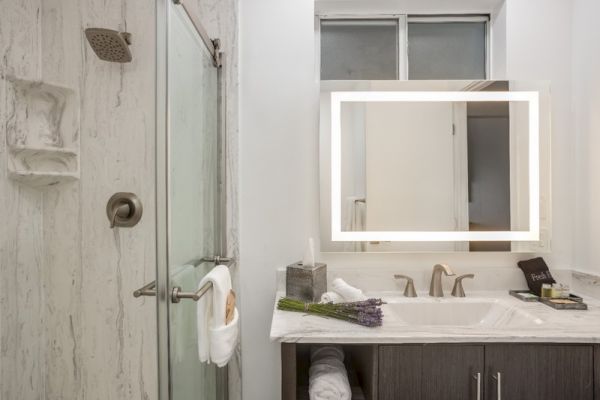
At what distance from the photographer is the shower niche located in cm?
140

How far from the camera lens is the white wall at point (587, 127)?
1.50 metres

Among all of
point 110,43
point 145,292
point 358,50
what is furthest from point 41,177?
point 358,50

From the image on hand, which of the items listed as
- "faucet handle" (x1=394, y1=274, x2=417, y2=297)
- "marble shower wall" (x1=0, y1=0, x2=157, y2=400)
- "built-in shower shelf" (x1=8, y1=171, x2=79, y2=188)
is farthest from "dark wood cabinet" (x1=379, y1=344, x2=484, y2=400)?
"built-in shower shelf" (x1=8, y1=171, x2=79, y2=188)

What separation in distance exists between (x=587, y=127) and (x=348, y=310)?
127 cm

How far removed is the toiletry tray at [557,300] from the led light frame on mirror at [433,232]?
23 cm

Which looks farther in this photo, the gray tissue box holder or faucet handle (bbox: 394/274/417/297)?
faucet handle (bbox: 394/274/417/297)

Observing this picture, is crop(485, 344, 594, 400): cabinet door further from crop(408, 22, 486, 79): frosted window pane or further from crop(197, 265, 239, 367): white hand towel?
crop(408, 22, 486, 79): frosted window pane

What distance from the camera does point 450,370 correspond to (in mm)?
1129

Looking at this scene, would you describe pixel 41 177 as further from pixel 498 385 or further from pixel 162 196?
pixel 498 385

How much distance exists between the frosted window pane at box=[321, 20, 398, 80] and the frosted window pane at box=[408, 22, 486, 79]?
95 millimetres

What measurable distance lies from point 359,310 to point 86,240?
1125mm

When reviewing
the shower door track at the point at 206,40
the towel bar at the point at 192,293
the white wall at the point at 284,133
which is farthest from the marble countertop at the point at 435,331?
the shower door track at the point at 206,40

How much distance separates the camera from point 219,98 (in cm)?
148

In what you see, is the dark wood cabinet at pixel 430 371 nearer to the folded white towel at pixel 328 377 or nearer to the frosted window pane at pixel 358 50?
the folded white towel at pixel 328 377
